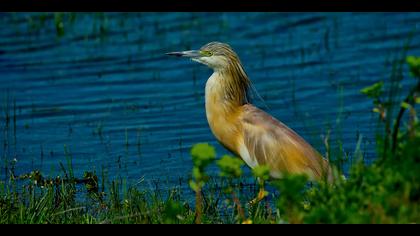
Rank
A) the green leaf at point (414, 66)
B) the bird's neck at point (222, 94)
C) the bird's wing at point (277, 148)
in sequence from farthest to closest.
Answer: the bird's neck at point (222, 94)
the bird's wing at point (277, 148)
the green leaf at point (414, 66)

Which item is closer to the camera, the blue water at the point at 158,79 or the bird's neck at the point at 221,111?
the bird's neck at the point at 221,111

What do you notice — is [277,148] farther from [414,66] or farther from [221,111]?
[414,66]

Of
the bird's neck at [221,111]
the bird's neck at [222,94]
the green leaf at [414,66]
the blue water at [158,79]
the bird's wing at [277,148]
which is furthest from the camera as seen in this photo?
→ the blue water at [158,79]

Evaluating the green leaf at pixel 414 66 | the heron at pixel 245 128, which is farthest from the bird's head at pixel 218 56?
the green leaf at pixel 414 66

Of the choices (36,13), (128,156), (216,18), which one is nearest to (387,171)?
(128,156)

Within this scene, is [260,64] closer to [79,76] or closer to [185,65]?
[185,65]

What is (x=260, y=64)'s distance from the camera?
44.0ft

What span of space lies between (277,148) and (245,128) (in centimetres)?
35

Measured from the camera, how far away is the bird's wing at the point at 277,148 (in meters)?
7.76

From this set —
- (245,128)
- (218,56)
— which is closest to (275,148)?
(245,128)

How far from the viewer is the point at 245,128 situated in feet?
26.4

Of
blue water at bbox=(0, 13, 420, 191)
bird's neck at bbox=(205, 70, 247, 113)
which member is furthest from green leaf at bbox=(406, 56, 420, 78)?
blue water at bbox=(0, 13, 420, 191)

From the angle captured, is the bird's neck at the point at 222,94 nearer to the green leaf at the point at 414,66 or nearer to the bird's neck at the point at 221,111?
the bird's neck at the point at 221,111

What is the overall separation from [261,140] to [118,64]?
635cm
